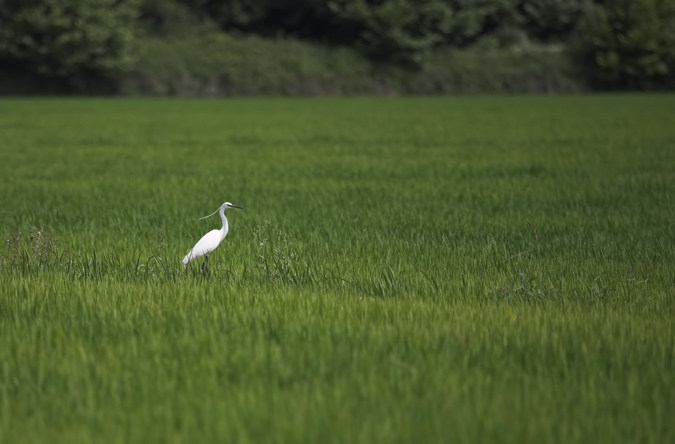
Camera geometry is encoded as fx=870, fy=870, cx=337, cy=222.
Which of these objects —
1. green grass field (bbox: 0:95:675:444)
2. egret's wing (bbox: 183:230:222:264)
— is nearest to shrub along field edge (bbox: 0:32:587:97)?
green grass field (bbox: 0:95:675:444)

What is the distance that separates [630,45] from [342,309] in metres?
45.1

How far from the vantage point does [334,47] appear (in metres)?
49.5

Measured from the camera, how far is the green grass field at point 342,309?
9.73ft

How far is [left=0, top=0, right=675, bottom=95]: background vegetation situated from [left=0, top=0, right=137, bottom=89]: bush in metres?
0.07

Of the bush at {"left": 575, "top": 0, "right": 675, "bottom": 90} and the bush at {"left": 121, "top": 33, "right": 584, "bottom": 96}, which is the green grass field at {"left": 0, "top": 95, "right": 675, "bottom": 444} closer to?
the bush at {"left": 121, "top": 33, "right": 584, "bottom": 96}

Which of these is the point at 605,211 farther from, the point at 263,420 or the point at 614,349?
the point at 263,420

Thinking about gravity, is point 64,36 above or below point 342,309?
below

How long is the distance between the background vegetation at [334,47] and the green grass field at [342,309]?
3259 centimetres

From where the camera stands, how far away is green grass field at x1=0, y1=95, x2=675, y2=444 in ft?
9.73

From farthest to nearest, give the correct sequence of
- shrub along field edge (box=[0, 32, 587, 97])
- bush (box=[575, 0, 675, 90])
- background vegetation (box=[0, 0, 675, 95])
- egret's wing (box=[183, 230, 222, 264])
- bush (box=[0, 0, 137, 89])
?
1. bush (box=[575, 0, 675, 90])
2. shrub along field edge (box=[0, 32, 587, 97])
3. background vegetation (box=[0, 0, 675, 95])
4. bush (box=[0, 0, 137, 89])
5. egret's wing (box=[183, 230, 222, 264])

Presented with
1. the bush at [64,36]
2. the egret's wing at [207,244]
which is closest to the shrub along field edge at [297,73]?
the bush at [64,36]

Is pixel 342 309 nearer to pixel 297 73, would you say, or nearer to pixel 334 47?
pixel 297 73

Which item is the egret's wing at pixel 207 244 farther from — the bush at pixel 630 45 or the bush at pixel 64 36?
the bush at pixel 630 45

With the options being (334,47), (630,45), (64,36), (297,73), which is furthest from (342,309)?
(334,47)
